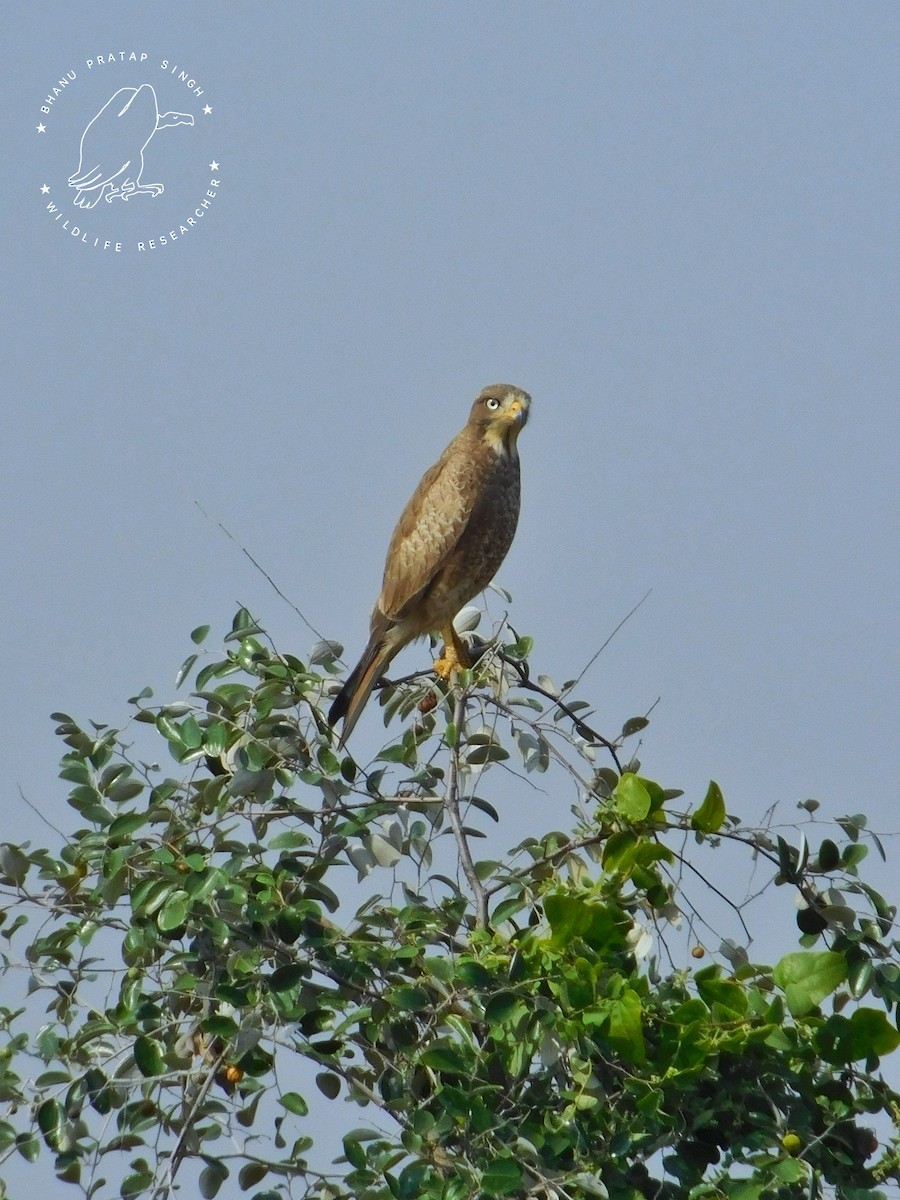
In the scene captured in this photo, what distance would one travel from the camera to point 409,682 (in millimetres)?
4660

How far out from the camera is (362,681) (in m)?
5.23

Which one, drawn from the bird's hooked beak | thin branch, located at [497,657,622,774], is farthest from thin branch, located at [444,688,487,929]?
the bird's hooked beak

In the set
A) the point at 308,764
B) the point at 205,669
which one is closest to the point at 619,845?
the point at 308,764

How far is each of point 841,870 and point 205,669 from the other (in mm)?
1366

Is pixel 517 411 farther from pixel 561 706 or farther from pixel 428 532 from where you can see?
pixel 561 706

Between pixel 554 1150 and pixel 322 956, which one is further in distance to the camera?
pixel 322 956

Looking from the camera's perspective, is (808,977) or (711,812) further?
(711,812)

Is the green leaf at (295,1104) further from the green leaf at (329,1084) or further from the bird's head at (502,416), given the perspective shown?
the bird's head at (502,416)

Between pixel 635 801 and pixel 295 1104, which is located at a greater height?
pixel 635 801

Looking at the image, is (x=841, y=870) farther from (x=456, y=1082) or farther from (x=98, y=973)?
(x=98, y=973)

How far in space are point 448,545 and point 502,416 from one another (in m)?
0.58

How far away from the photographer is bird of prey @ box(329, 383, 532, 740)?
18.6ft

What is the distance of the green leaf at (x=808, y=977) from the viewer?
2936mm

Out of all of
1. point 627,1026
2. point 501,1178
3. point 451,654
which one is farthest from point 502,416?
point 501,1178
